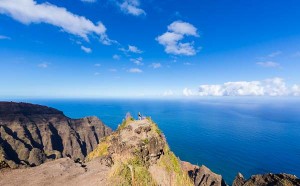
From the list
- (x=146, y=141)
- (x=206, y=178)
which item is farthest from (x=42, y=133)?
(x=146, y=141)

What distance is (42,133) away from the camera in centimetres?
15200

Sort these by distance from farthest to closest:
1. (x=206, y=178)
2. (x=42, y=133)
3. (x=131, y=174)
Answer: (x=42, y=133), (x=206, y=178), (x=131, y=174)

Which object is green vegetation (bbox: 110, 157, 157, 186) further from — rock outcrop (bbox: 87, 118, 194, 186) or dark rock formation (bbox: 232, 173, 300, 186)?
dark rock formation (bbox: 232, 173, 300, 186)

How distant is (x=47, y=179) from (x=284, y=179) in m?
36.8

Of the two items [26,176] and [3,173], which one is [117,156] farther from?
[3,173]

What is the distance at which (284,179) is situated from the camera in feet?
113

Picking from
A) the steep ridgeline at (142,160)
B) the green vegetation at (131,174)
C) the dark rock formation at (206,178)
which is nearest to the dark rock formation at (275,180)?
the steep ridgeline at (142,160)

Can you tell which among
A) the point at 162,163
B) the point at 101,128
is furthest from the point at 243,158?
the point at 162,163

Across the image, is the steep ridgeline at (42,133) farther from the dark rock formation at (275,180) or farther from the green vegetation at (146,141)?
the dark rock formation at (275,180)

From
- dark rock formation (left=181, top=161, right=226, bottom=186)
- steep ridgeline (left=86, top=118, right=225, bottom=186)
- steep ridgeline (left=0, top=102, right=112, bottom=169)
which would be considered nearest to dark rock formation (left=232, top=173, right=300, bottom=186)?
steep ridgeline (left=86, top=118, right=225, bottom=186)

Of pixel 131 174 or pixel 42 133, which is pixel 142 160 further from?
pixel 42 133

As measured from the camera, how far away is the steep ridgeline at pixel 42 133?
12541cm

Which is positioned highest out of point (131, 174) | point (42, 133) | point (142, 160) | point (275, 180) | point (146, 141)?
point (146, 141)

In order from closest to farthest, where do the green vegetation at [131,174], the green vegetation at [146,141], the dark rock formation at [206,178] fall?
the green vegetation at [131,174] → the green vegetation at [146,141] → the dark rock formation at [206,178]
